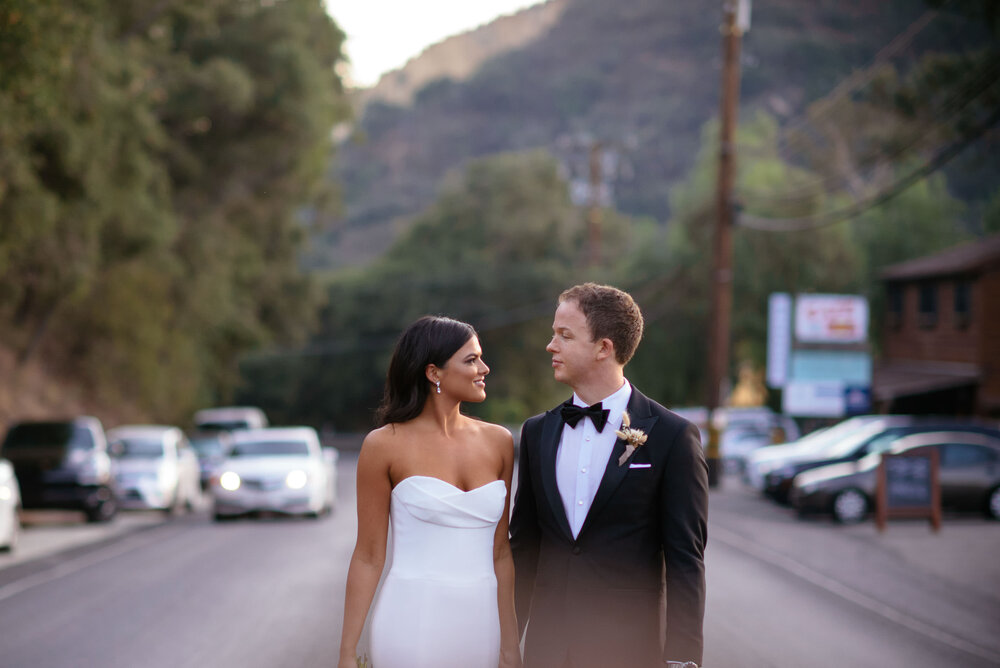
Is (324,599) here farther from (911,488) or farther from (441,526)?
(911,488)

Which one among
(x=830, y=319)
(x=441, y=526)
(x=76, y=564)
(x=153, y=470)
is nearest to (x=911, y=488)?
(x=76, y=564)

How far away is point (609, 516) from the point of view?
4145 millimetres

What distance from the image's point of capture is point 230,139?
38875 millimetres

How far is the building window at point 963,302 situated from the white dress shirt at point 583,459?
40743mm

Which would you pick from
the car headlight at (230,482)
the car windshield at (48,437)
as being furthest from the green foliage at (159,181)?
the car headlight at (230,482)

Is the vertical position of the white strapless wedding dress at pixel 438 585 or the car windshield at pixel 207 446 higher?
the white strapless wedding dress at pixel 438 585

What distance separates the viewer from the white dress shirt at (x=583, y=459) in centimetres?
417

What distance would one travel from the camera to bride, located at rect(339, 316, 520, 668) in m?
4.21

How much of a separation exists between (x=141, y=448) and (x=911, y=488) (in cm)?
1529

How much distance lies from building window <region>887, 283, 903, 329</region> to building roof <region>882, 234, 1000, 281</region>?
650mm

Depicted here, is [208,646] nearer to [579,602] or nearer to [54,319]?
[579,602]

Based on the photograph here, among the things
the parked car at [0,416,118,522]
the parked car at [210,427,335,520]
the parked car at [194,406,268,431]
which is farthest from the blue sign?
the parked car at [0,416,118,522]

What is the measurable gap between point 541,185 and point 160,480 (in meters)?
52.3

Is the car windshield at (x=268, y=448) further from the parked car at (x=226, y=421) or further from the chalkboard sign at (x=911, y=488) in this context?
the parked car at (x=226, y=421)
